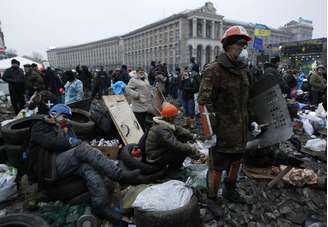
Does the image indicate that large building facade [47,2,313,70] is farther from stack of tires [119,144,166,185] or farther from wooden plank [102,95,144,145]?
stack of tires [119,144,166,185]

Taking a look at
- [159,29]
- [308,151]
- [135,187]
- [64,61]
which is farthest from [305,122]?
[64,61]

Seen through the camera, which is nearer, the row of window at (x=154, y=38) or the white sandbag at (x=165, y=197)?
the white sandbag at (x=165, y=197)

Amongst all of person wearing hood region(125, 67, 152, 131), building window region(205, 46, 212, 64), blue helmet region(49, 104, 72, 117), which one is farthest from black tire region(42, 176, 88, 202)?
building window region(205, 46, 212, 64)

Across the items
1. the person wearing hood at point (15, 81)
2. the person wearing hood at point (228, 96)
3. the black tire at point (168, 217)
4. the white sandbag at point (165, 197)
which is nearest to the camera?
the black tire at point (168, 217)

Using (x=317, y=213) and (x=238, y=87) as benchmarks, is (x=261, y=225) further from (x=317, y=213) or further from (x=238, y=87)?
(x=238, y=87)

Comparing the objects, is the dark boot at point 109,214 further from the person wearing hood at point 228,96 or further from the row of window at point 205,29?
the row of window at point 205,29

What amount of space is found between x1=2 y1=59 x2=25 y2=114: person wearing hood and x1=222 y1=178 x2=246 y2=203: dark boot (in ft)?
25.2

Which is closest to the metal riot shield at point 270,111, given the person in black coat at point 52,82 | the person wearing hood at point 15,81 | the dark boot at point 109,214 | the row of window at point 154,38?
the dark boot at point 109,214

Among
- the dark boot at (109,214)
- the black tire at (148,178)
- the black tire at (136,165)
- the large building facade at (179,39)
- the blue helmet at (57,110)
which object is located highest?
the large building facade at (179,39)

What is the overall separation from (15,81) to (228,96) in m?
7.76

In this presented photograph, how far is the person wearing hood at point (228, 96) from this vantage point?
294cm

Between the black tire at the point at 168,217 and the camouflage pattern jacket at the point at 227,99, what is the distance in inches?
33.5

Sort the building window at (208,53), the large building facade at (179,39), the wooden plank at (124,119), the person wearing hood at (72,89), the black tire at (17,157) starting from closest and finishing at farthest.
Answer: the black tire at (17,157) < the wooden plank at (124,119) < the person wearing hood at (72,89) < the large building facade at (179,39) < the building window at (208,53)

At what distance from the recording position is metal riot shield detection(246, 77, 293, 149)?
340 centimetres
